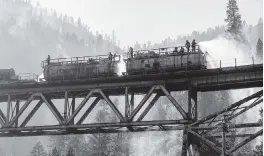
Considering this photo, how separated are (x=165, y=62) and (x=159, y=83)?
6.57 ft

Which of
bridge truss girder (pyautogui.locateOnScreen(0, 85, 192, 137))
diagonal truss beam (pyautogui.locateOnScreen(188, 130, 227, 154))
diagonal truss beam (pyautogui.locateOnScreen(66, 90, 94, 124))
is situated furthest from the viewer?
diagonal truss beam (pyautogui.locateOnScreen(66, 90, 94, 124))

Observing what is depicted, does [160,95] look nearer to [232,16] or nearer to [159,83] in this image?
[159,83]

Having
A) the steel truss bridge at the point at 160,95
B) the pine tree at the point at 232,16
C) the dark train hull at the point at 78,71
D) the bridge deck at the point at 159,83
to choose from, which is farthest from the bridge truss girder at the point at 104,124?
the pine tree at the point at 232,16

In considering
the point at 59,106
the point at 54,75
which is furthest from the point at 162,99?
the point at 54,75

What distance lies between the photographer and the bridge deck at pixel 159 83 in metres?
23.3

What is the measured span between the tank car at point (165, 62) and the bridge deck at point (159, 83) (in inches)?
42.8

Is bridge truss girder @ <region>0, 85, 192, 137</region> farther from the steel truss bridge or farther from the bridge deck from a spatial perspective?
the bridge deck

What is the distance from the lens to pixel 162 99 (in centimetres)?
12050

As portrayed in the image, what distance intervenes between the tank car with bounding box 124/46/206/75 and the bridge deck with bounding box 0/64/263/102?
109cm

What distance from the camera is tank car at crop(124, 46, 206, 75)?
84.3 ft

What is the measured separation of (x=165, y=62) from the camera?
1032 inches

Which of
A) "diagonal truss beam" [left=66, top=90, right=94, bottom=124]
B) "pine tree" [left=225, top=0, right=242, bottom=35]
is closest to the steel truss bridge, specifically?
"diagonal truss beam" [left=66, top=90, right=94, bottom=124]

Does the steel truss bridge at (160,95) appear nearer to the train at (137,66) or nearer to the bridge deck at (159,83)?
the bridge deck at (159,83)

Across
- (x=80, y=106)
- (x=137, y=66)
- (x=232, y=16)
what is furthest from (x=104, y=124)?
(x=232, y=16)
